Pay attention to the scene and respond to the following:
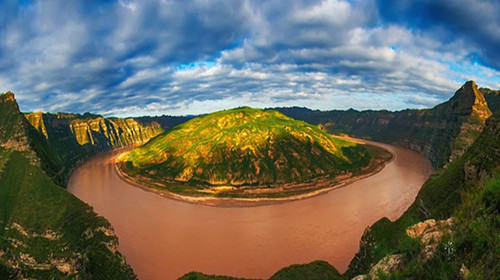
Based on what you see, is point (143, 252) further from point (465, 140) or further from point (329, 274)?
point (465, 140)

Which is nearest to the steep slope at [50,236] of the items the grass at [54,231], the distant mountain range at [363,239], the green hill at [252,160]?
the grass at [54,231]

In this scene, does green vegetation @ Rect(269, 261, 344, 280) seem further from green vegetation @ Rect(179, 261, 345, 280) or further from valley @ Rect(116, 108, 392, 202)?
valley @ Rect(116, 108, 392, 202)

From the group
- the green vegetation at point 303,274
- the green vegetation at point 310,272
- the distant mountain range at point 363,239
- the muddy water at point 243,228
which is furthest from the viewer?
the muddy water at point 243,228

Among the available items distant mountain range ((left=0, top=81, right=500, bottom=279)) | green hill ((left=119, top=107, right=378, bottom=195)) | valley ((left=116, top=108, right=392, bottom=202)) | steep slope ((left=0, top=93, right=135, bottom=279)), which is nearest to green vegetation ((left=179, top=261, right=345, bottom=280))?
distant mountain range ((left=0, top=81, right=500, bottom=279))

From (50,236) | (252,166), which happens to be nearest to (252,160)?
(252,166)

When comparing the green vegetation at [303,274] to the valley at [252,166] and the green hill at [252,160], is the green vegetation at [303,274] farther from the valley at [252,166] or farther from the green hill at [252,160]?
the green hill at [252,160]

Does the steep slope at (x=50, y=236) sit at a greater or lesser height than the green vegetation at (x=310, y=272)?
greater

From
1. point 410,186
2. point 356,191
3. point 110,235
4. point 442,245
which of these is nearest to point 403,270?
point 442,245
